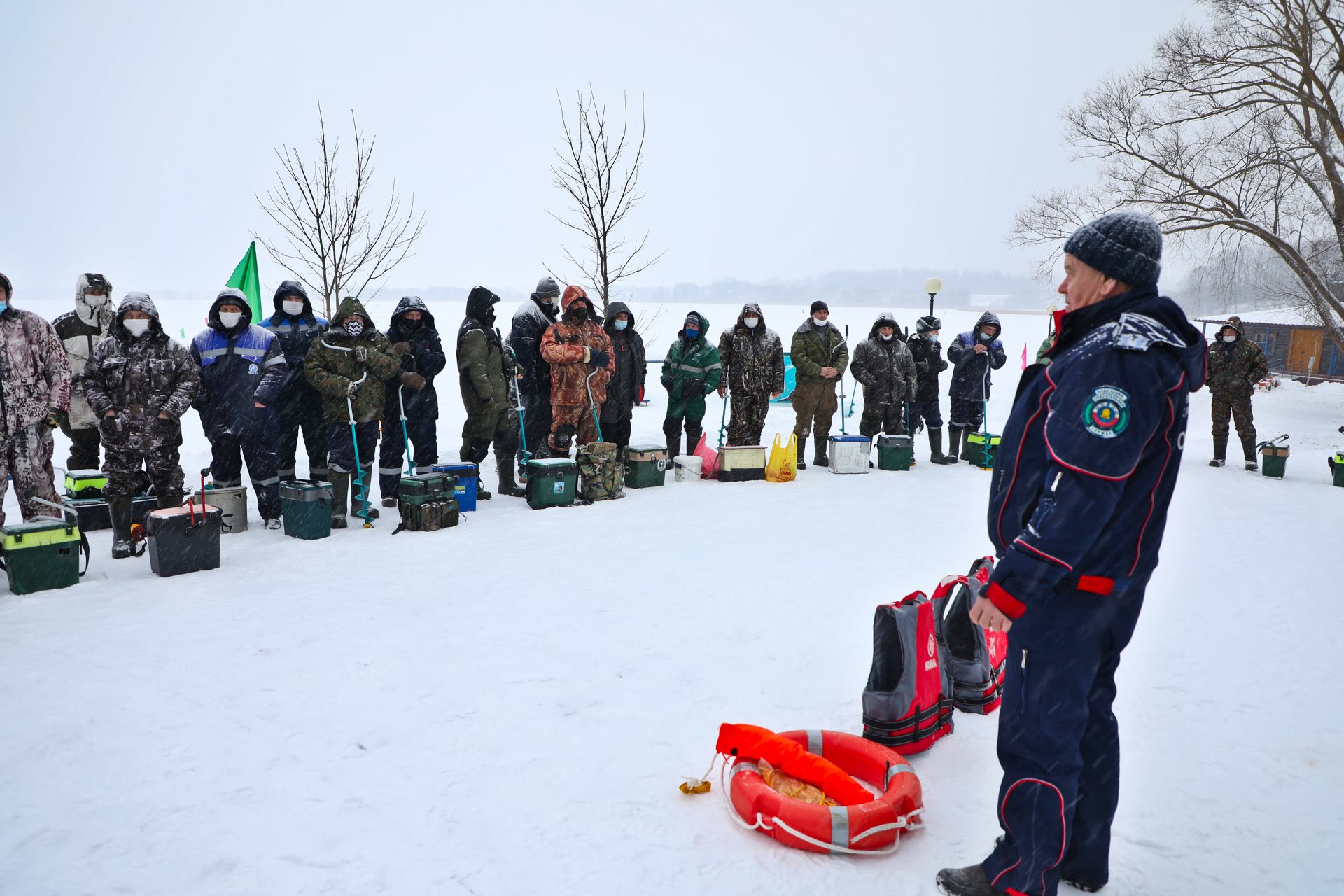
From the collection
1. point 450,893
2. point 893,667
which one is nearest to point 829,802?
point 893,667

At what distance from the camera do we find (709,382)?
29.2 ft

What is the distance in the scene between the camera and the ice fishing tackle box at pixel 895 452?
367 inches

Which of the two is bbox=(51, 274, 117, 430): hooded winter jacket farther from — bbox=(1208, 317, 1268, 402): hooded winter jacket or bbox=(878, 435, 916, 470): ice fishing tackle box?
bbox=(1208, 317, 1268, 402): hooded winter jacket

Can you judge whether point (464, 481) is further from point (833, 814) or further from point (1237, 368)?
point (1237, 368)

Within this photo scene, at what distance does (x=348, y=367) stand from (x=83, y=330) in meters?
2.39

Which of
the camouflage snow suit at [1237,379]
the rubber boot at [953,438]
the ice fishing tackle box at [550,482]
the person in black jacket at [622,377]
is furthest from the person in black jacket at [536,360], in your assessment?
the camouflage snow suit at [1237,379]

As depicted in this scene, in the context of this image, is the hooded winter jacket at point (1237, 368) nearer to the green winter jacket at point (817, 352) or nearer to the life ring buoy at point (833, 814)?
the green winter jacket at point (817, 352)

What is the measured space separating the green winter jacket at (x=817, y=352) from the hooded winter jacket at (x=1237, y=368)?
4.31 m

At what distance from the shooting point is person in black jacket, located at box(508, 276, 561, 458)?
7.63m

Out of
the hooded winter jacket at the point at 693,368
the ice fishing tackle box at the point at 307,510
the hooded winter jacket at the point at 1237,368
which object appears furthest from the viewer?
the hooded winter jacket at the point at 1237,368

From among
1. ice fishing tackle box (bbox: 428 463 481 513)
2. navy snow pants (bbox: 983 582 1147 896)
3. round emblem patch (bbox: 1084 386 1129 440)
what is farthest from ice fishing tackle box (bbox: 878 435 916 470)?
round emblem patch (bbox: 1084 386 1129 440)

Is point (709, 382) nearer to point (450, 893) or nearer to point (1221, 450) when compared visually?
point (1221, 450)

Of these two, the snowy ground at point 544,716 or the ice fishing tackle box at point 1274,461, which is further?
the ice fishing tackle box at point 1274,461

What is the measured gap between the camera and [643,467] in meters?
8.08
